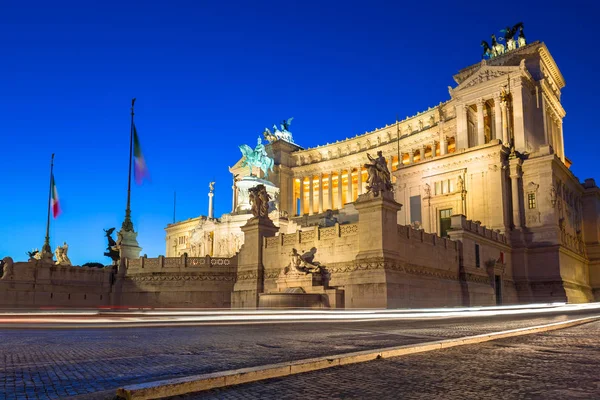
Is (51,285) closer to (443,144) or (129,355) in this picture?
(129,355)

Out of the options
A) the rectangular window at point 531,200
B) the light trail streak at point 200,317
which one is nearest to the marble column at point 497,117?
the rectangular window at point 531,200

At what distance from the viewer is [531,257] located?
47.8m

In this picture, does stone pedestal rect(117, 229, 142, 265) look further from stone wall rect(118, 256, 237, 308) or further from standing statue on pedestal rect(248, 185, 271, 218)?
standing statue on pedestal rect(248, 185, 271, 218)

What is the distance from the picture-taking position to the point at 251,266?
37250 millimetres

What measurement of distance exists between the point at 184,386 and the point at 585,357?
19.6 feet

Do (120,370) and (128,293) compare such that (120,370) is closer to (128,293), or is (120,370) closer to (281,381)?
(281,381)

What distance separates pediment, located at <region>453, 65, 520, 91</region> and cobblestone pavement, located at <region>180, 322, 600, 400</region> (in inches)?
2282

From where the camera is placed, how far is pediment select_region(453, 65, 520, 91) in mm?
60088

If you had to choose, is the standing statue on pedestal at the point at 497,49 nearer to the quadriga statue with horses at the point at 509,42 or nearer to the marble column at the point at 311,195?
the quadriga statue with horses at the point at 509,42

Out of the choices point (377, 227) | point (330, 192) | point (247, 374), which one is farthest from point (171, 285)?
point (330, 192)

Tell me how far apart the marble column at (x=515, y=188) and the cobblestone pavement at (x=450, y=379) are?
147 feet

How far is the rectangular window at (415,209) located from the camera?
56541mm

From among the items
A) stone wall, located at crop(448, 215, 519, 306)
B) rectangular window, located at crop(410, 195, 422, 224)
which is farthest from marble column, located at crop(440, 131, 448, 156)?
stone wall, located at crop(448, 215, 519, 306)

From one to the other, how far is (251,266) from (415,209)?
25.8 meters
